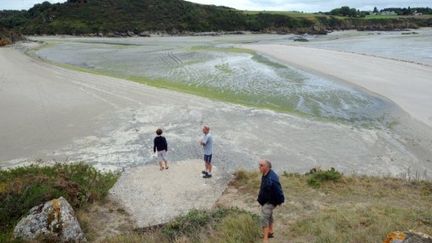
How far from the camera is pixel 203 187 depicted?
12891 millimetres

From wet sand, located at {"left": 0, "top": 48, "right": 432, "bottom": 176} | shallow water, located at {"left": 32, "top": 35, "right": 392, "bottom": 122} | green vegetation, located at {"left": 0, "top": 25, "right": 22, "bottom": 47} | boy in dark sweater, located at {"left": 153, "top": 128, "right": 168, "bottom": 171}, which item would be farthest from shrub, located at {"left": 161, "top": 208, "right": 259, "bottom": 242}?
green vegetation, located at {"left": 0, "top": 25, "right": 22, "bottom": 47}

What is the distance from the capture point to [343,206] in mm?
10914

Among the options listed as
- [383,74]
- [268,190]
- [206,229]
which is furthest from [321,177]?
[383,74]

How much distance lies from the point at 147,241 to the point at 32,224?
2.64 meters

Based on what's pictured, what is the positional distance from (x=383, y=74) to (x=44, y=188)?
30636 mm

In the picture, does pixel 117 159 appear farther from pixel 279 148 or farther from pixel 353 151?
pixel 353 151

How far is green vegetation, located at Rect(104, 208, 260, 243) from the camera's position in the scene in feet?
29.3

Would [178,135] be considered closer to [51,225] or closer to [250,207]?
[250,207]

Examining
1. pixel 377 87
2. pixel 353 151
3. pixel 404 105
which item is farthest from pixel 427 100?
pixel 353 151

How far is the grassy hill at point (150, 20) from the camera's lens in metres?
104

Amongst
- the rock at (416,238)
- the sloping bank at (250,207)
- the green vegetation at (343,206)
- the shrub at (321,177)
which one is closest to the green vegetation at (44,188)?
the sloping bank at (250,207)

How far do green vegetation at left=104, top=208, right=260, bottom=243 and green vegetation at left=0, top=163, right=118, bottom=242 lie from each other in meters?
2.43

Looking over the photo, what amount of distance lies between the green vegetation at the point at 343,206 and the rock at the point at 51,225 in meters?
3.92

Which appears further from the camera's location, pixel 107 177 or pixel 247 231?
pixel 107 177
